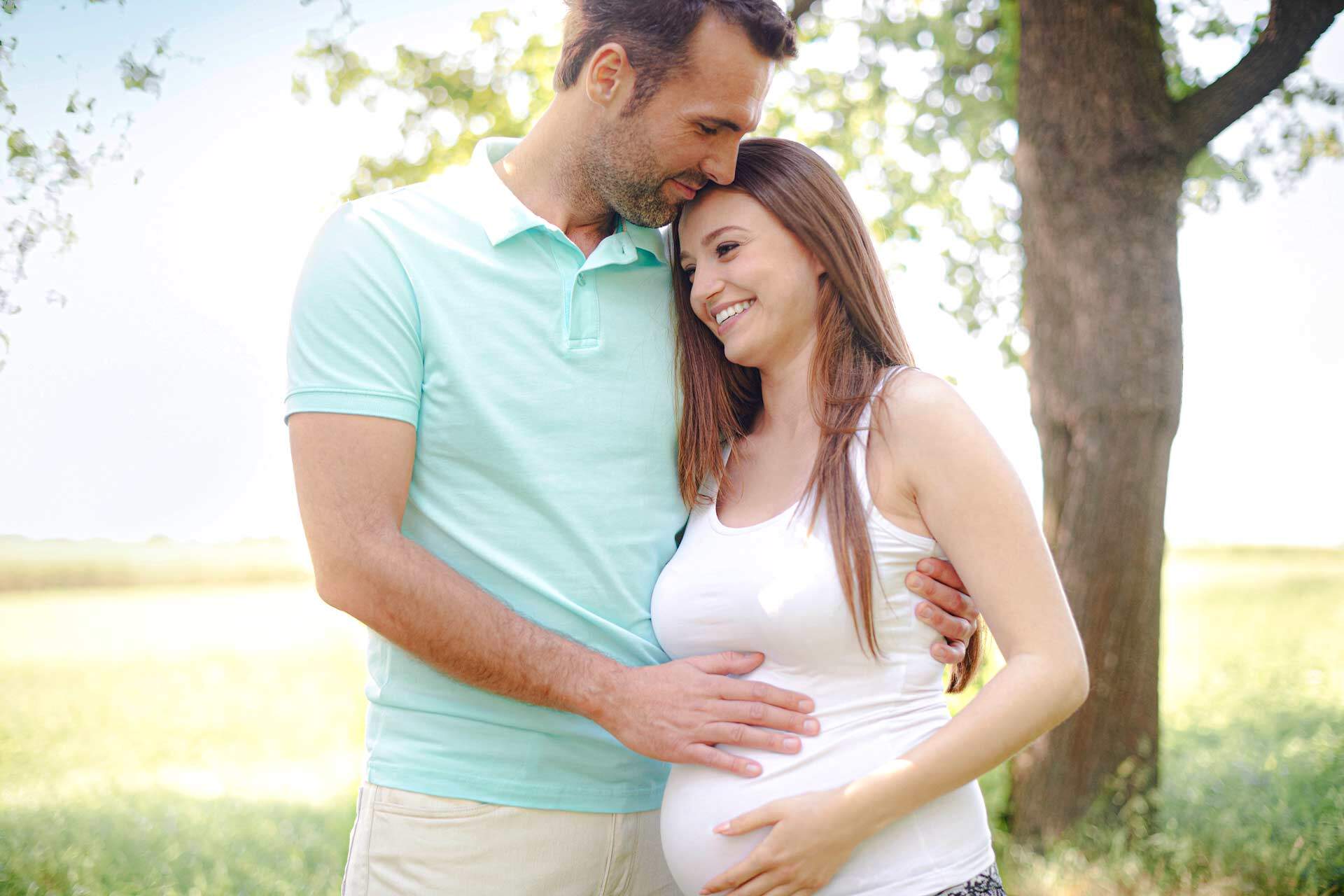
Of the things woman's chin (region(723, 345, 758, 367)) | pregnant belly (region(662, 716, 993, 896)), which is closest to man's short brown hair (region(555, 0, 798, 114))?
woman's chin (region(723, 345, 758, 367))

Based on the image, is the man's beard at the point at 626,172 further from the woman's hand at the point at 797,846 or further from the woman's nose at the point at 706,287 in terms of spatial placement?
the woman's hand at the point at 797,846

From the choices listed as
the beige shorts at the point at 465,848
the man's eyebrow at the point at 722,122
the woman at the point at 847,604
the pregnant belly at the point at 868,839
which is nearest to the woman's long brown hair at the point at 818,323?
the woman at the point at 847,604

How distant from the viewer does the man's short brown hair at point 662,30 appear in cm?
208

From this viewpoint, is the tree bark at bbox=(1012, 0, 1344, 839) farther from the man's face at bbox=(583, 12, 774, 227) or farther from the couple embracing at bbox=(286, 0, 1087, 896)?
the man's face at bbox=(583, 12, 774, 227)

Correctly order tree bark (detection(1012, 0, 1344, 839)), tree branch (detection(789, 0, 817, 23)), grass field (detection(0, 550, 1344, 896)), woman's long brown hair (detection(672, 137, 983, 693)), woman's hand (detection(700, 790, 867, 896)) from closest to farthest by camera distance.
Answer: woman's hand (detection(700, 790, 867, 896)) < woman's long brown hair (detection(672, 137, 983, 693)) < grass field (detection(0, 550, 1344, 896)) < tree bark (detection(1012, 0, 1344, 839)) < tree branch (detection(789, 0, 817, 23))

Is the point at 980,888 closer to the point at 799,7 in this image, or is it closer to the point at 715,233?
the point at 715,233

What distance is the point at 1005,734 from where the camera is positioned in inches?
67.9

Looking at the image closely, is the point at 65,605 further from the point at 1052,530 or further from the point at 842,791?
the point at 842,791

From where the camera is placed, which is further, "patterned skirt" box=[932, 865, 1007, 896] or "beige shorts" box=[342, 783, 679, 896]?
"beige shorts" box=[342, 783, 679, 896]

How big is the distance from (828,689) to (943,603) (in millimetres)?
260

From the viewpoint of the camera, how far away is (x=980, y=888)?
1779 millimetres

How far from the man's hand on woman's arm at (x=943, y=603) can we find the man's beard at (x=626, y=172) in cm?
94

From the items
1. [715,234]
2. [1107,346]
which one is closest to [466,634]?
[715,234]

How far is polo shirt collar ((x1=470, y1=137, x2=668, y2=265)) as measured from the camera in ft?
6.68
